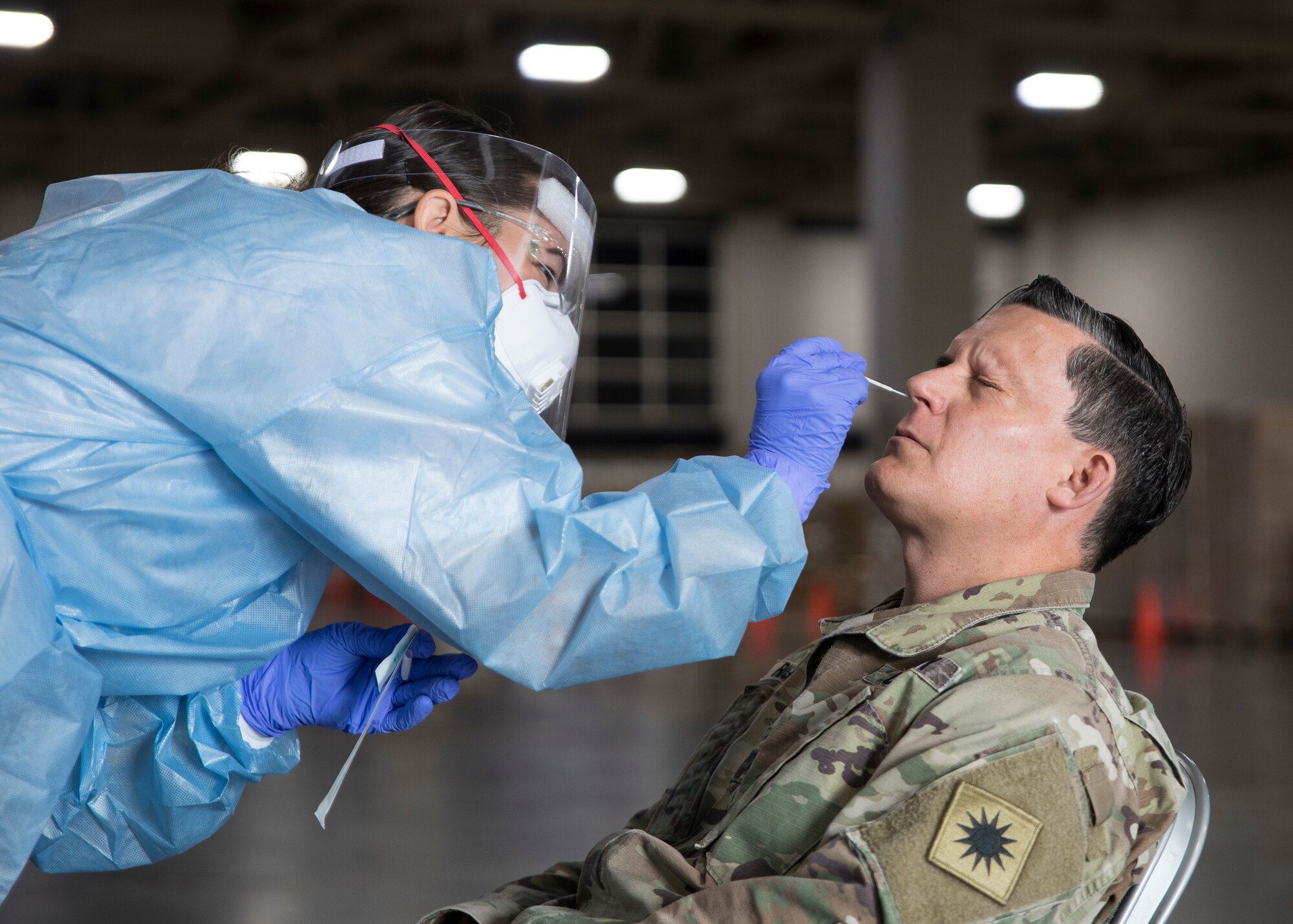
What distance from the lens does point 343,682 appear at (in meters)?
2.15

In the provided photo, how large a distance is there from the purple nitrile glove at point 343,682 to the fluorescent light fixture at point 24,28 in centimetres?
965

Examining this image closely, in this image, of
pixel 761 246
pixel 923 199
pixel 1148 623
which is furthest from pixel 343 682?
pixel 761 246

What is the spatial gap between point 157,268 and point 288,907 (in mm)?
3078

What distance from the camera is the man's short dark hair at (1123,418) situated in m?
2.04

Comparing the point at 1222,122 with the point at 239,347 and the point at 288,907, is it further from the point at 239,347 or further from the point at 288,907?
the point at 239,347

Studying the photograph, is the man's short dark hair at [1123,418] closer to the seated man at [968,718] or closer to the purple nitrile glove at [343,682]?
the seated man at [968,718]

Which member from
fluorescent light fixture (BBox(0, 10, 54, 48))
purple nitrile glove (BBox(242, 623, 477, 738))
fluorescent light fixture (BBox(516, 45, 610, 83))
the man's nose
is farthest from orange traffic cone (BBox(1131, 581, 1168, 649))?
fluorescent light fixture (BBox(0, 10, 54, 48))

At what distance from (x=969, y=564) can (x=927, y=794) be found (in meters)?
0.64

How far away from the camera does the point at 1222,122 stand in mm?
15312

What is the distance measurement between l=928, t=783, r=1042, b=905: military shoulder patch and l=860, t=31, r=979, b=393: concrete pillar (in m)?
8.03

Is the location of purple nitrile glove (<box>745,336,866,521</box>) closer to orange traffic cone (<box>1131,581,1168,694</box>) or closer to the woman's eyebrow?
the woman's eyebrow

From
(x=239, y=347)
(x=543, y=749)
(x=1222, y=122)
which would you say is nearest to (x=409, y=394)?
(x=239, y=347)

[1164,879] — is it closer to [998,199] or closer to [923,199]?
[923,199]

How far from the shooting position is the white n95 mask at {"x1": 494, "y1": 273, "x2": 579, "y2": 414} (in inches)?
76.0
